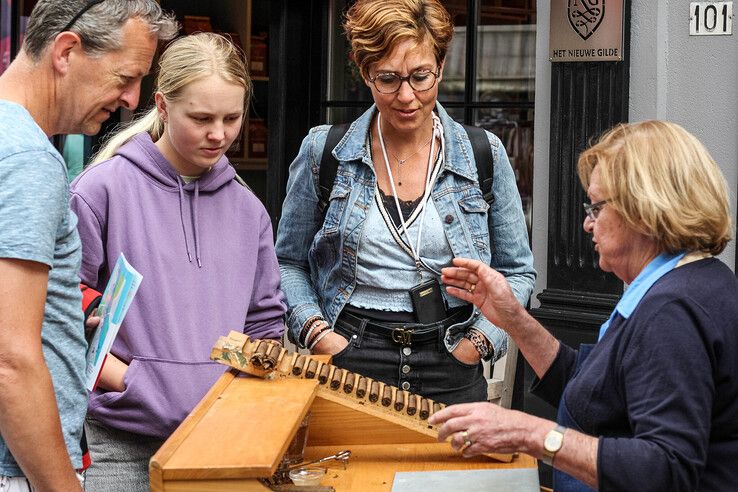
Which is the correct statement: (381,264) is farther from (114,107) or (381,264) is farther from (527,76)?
(527,76)

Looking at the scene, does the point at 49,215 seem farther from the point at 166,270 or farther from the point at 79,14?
the point at 166,270

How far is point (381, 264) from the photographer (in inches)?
120

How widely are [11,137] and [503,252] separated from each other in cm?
171

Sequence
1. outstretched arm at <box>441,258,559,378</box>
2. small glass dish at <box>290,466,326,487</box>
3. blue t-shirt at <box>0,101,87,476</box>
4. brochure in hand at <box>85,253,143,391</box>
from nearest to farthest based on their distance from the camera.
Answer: blue t-shirt at <box>0,101,87,476</box>, brochure in hand at <box>85,253,143,391</box>, small glass dish at <box>290,466,326,487</box>, outstretched arm at <box>441,258,559,378</box>

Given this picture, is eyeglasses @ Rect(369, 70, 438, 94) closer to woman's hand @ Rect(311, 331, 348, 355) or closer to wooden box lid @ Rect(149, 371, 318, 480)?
woman's hand @ Rect(311, 331, 348, 355)

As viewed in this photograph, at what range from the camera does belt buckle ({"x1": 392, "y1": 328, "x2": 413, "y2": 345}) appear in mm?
3035

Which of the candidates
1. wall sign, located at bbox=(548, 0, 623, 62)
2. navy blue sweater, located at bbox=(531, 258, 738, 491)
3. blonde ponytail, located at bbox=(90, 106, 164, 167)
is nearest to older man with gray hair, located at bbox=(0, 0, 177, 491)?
blonde ponytail, located at bbox=(90, 106, 164, 167)

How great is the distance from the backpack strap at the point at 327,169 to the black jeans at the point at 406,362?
1.23 ft

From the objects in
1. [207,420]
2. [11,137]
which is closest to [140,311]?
[207,420]

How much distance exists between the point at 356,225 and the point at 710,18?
2.13 metres

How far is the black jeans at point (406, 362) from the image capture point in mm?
3053

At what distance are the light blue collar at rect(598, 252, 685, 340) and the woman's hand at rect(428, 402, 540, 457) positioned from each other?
0.87ft

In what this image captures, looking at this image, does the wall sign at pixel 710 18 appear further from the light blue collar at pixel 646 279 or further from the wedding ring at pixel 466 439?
the wedding ring at pixel 466 439

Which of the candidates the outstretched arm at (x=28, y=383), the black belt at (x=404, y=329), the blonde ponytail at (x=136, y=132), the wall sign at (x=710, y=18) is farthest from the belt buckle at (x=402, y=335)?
the wall sign at (x=710, y=18)
